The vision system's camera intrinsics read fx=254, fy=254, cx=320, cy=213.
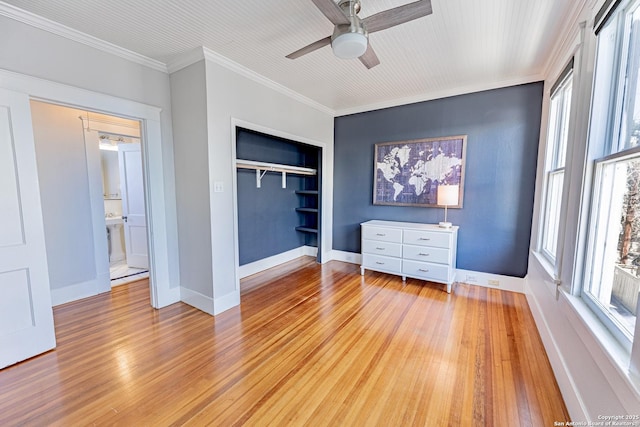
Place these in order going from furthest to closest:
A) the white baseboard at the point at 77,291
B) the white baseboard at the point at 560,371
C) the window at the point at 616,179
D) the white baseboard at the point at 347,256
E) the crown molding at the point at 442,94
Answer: the white baseboard at the point at 347,256 < the crown molding at the point at 442,94 < the white baseboard at the point at 77,291 < the white baseboard at the point at 560,371 < the window at the point at 616,179

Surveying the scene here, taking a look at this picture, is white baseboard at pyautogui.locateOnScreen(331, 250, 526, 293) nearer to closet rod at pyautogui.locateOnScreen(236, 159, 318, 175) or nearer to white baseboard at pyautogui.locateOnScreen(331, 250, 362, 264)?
white baseboard at pyautogui.locateOnScreen(331, 250, 362, 264)

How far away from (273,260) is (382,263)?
182 cm

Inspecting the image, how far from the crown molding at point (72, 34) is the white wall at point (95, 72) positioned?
0.03m

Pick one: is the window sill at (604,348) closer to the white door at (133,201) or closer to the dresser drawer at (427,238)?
the dresser drawer at (427,238)

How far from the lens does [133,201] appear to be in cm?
402

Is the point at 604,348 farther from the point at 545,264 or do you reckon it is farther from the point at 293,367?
the point at 293,367

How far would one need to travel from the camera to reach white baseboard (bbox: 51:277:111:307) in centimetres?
288

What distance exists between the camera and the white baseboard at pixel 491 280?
10.6 feet

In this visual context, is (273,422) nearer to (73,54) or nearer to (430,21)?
(430,21)

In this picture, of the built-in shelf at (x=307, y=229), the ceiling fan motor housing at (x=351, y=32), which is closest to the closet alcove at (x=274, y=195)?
the built-in shelf at (x=307, y=229)

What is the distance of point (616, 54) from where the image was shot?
1474 millimetres

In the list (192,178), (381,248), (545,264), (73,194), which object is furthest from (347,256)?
(73,194)

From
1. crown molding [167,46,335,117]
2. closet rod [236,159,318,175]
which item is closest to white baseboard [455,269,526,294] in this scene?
closet rod [236,159,318,175]

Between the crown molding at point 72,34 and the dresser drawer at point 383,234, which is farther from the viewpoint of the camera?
the dresser drawer at point 383,234
